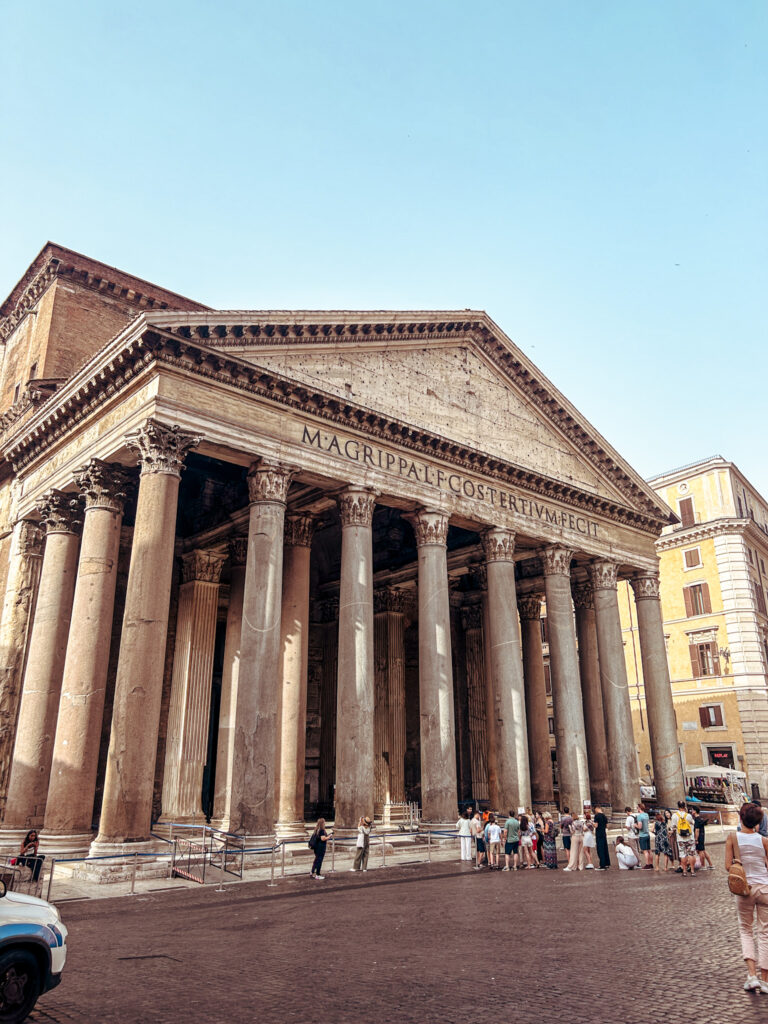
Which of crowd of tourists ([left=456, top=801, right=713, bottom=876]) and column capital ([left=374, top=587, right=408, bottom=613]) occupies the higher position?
column capital ([left=374, top=587, right=408, bottom=613])

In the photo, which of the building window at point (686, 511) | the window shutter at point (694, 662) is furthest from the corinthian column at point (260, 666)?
the building window at point (686, 511)

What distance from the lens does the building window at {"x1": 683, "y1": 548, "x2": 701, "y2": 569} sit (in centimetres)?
3350

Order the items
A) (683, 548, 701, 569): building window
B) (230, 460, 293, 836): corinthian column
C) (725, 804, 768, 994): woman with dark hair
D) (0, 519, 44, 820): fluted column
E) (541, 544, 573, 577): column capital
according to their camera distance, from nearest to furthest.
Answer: (725, 804, 768, 994): woman with dark hair < (230, 460, 293, 836): corinthian column < (0, 519, 44, 820): fluted column < (541, 544, 573, 577): column capital < (683, 548, 701, 569): building window

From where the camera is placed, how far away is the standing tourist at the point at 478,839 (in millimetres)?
14672

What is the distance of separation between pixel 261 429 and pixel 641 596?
47.5 feet

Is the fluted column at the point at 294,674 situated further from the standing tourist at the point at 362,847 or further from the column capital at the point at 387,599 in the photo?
the column capital at the point at 387,599

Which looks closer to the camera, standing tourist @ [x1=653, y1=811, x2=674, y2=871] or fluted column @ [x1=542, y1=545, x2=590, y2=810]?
standing tourist @ [x1=653, y1=811, x2=674, y2=871]

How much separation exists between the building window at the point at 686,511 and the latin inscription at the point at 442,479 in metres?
13.7

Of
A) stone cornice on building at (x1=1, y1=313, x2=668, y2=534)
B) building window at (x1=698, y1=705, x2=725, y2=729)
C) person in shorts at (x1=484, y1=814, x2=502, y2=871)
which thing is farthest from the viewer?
building window at (x1=698, y1=705, x2=725, y2=729)

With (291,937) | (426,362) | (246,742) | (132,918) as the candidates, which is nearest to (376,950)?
(291,937)

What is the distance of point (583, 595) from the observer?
966 inches

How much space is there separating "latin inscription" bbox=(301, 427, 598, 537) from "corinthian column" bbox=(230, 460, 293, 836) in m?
1.70

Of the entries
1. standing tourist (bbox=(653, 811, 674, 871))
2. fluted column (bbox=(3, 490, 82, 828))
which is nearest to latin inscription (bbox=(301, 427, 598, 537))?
fluted column (bbox=(3, 490, 82, 828))

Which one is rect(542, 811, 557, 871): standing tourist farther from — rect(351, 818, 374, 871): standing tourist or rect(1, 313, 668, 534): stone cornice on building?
rect(1, 313, 668, 534): stone cornice on building
